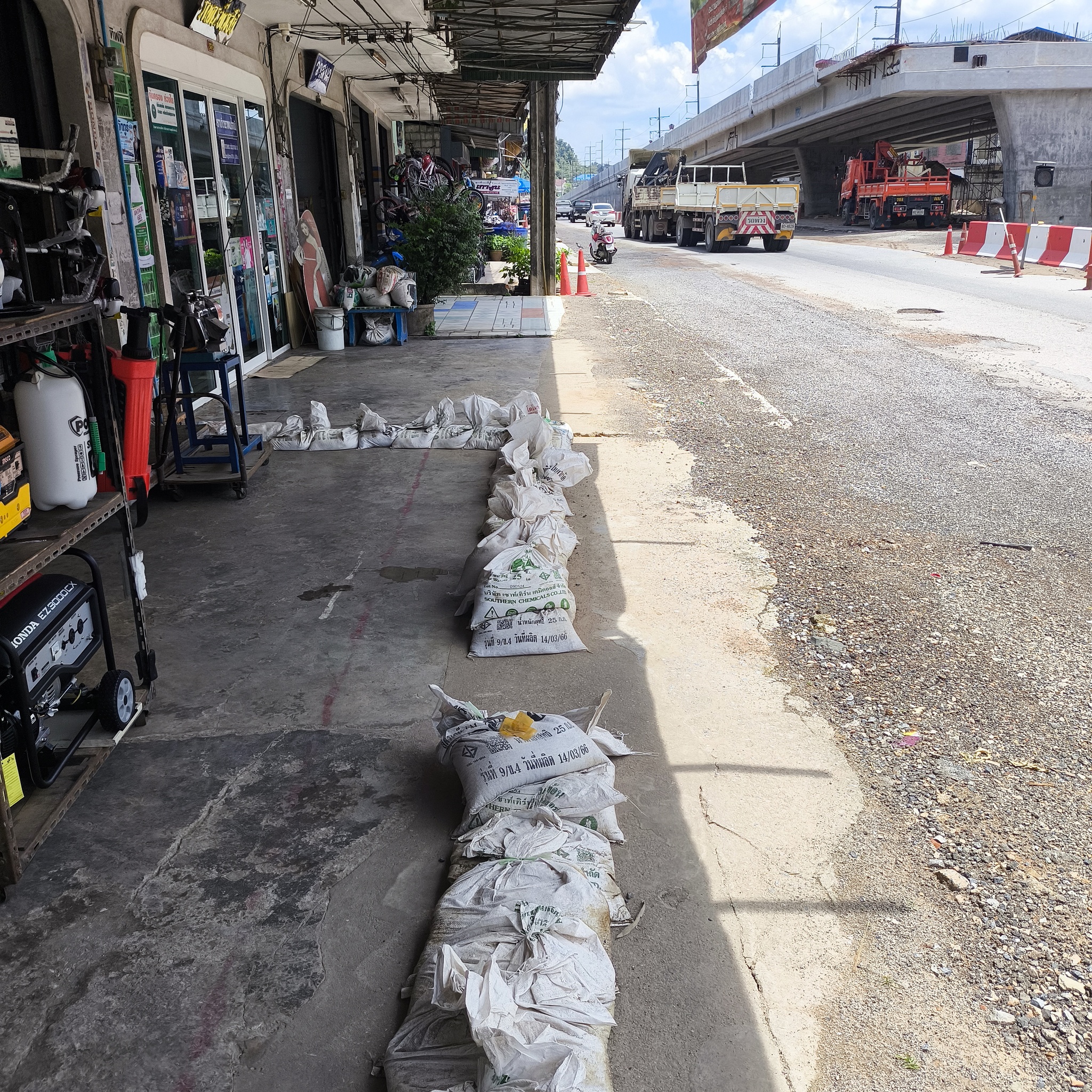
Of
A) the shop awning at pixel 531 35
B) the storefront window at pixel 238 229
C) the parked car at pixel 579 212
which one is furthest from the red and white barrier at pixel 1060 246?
the parked car at pixel 579 212

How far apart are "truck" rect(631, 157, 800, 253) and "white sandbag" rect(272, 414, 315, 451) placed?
72.6 feet

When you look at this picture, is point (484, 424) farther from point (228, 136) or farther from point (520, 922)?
point (520, 922)

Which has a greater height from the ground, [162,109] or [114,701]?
[162,109]

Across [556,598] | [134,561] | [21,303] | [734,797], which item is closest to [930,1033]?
[734,797]

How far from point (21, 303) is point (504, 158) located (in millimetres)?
41291

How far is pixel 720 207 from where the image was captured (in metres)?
27.7

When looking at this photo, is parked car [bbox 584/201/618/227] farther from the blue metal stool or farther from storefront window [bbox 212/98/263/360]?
the blue metal stool

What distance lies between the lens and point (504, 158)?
4138 centimetres

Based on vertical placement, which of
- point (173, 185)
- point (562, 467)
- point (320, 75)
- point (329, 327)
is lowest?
point (562, 467)

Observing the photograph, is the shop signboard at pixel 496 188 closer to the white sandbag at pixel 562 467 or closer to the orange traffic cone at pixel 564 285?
the orange traffic cone at pixel 564 285

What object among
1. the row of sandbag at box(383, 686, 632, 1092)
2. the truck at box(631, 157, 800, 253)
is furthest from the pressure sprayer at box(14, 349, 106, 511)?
the truck at box(631, 157, 800, 253)

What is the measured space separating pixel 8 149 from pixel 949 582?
5.50 m

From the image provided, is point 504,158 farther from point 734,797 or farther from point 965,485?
point 734,797

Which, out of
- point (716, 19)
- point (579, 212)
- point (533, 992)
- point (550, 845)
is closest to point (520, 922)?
point (533, 992)
